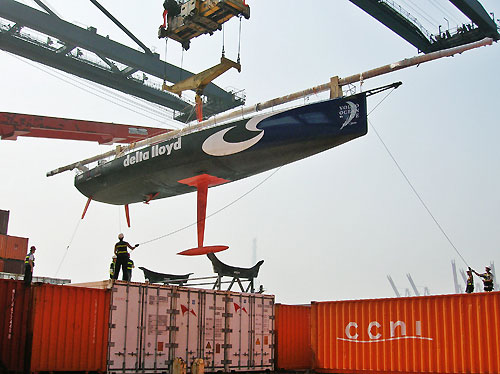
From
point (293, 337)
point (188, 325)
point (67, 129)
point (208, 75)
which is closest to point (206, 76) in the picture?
point (208, 75)

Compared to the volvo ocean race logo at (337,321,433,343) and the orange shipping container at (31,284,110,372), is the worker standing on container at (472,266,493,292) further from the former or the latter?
the orange shipping container at (31,284,110,372)

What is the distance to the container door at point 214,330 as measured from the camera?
14070 mm

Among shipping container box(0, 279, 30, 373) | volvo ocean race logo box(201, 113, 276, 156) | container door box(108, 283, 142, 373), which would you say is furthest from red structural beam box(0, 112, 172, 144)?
shipping container box(0, 279, 30, 373)

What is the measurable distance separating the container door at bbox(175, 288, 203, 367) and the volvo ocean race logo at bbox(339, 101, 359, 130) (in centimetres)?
634

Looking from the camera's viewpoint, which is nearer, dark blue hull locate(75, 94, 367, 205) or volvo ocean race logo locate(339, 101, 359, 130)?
volvo ocean race logo locate(339, 101, 359, 130)

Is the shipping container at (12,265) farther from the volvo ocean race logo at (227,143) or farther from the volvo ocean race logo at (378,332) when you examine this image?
the volvo ocean race logo at (378,332)

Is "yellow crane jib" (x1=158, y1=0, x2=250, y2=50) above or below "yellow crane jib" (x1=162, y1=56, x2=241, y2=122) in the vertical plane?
above

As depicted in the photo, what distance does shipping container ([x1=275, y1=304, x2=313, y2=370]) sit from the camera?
52.7ft

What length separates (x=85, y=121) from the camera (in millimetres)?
25312

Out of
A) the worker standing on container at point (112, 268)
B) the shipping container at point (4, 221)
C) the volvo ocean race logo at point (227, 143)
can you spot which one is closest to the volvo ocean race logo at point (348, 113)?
the volvo ocean race logo at point (227, 143)

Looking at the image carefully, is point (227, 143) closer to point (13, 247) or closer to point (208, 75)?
point (208, 75)

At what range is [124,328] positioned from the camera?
12.6m

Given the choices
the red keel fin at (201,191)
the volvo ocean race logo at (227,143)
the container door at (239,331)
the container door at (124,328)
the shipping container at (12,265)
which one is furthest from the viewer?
the shipping container at (12,265)

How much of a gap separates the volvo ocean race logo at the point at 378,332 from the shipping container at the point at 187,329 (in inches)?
87.5
